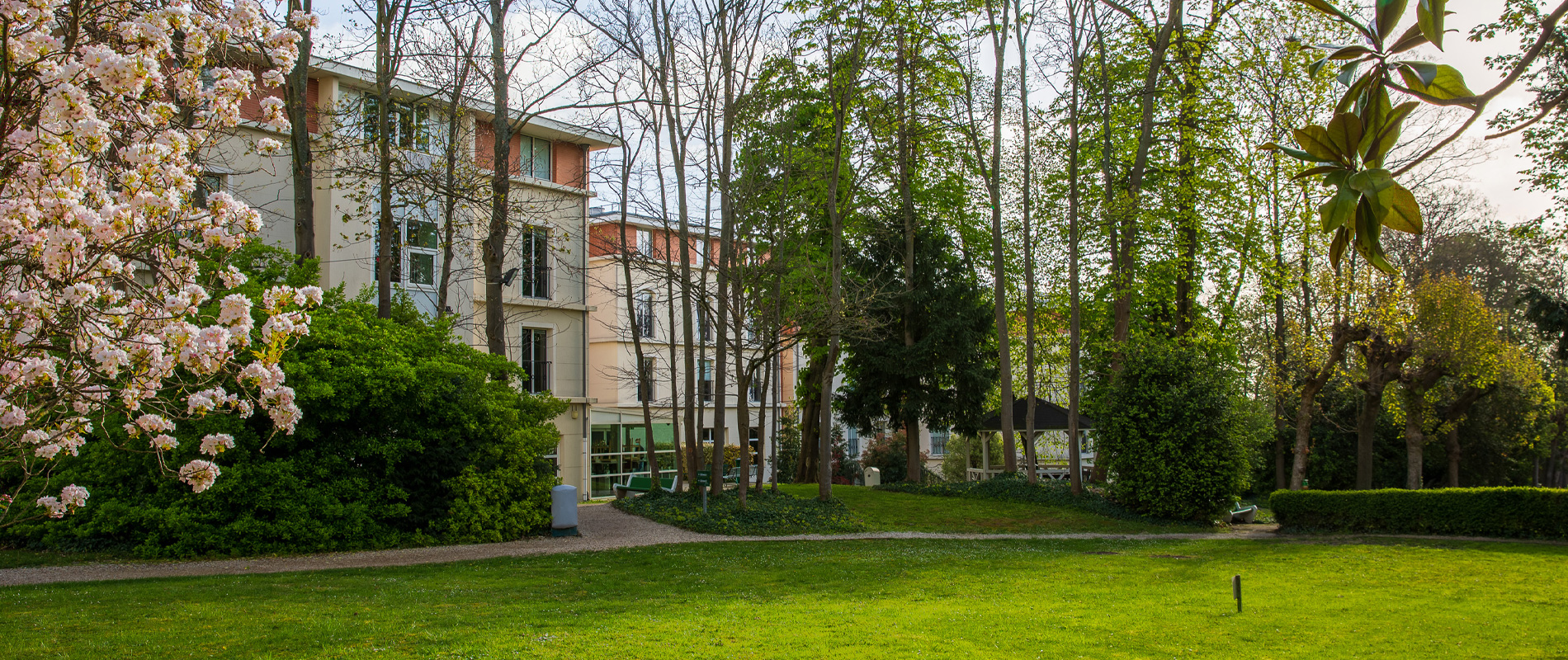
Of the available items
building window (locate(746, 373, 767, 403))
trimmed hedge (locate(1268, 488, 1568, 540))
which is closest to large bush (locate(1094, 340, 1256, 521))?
trimmed hedge (locate(1268, 488, 1568, 540))

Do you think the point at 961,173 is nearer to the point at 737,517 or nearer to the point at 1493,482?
the point at 737,517

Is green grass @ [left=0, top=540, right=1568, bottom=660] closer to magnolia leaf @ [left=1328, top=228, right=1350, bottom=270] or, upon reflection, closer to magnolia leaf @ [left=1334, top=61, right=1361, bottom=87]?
magnolia leaf @ [left=1328, top=228, right=1350, bottom=270]

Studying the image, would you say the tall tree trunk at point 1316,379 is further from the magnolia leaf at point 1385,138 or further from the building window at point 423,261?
the magnolia leaf at point 1385,138

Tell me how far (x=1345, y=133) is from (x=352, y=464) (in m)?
14.4

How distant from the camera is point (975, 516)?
19219mm

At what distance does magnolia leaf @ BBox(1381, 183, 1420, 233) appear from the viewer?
4.57 feet

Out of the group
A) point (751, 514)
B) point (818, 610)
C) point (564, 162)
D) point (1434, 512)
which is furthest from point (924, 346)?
point (818, 610)

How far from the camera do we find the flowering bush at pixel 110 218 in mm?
3891

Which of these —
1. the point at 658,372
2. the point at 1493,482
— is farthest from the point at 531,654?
the point at 1493,482

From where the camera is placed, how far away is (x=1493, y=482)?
29500mm

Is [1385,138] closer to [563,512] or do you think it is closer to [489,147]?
[563,512]

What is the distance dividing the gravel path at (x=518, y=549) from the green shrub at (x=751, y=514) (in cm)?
33

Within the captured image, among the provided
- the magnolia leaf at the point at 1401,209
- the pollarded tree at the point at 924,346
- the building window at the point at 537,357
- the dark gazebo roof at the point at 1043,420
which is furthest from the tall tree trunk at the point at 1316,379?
the magnolia leaf at the point at 1401,209

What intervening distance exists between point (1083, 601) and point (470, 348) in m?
10.3
